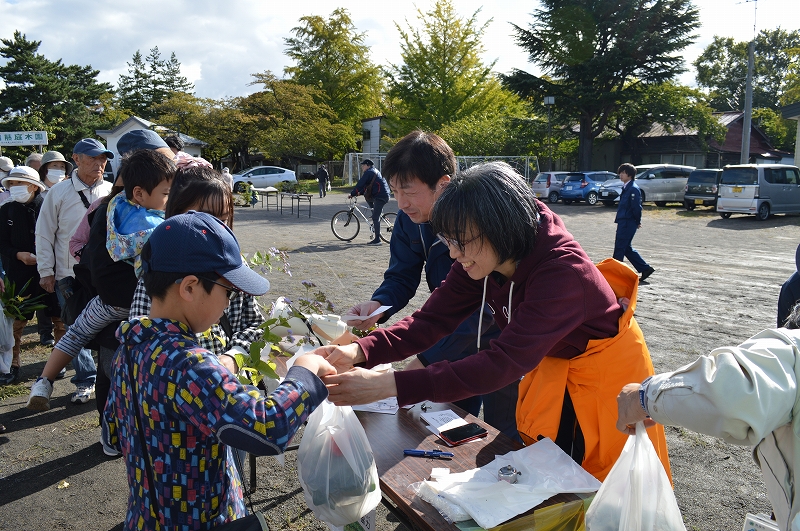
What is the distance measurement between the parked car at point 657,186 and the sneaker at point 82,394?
2274cm

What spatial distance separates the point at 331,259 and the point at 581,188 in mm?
16806

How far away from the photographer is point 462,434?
7.20ft

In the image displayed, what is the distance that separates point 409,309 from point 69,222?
4.18 meters

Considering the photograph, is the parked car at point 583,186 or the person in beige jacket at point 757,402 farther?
the parked car at point 583,186

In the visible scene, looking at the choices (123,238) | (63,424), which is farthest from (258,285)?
(63,424)

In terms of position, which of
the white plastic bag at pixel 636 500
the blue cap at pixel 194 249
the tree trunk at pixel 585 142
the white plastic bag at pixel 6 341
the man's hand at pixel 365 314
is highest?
the tree trunk at pixel 585 142

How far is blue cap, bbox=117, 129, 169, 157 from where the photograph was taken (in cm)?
349

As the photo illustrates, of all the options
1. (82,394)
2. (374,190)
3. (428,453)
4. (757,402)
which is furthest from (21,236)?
(374,190)

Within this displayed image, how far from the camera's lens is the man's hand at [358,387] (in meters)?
1.85

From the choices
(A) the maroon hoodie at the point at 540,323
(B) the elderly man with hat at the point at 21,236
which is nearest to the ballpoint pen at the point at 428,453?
(A) the maroon hoodie at the point at 540,323

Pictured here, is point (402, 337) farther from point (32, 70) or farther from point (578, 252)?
point (32, 70)

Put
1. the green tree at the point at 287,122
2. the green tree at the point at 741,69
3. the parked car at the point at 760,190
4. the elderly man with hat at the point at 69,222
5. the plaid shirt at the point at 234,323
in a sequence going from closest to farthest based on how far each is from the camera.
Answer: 1. the plaid shirt at the point at 234,323
2. the elderly man with hat at the point at 69,222
3. the parked car at the point at 760,190
4. the green tree at the point at 287,122
5. the green tree at the point at 741,69

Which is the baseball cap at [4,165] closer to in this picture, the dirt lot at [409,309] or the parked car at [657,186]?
the dirt lot at [409,309]

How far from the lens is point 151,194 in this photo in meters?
3.04
